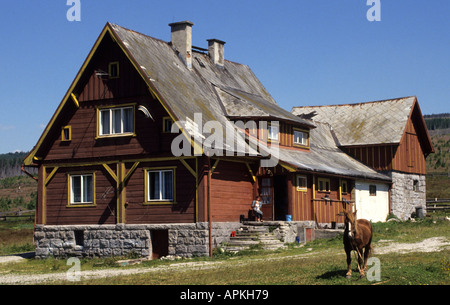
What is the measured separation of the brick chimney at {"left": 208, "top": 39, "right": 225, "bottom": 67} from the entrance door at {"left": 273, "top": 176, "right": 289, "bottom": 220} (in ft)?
31.5

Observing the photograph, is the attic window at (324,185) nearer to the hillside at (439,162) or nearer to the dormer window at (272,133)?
the dormer window at (272,133)

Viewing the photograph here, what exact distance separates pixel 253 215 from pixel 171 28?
39.1ft

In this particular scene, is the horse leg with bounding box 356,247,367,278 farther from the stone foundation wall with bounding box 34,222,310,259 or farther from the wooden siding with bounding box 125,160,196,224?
the wooden siding with bounding box 125,160,196,224

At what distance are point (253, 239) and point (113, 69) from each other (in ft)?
34.3

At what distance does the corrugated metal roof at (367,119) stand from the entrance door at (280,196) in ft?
39.7

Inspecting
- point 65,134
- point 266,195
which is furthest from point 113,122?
point 266,195

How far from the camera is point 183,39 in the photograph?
38.2 meters

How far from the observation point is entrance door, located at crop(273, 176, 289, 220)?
117 feet

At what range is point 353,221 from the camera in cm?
1820

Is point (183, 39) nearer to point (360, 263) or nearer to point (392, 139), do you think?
point (392, 139)

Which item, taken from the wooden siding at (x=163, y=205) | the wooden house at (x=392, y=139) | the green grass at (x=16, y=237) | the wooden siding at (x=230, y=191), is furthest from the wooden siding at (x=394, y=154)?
the green grass at (x=16, y=237)

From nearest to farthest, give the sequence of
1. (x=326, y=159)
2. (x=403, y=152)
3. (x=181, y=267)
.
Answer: (x=181, y=267), (x=326, y=159), (x=403, y=152)

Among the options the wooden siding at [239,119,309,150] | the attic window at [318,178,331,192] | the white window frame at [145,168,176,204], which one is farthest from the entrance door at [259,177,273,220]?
the white window frame at [145,168,176,204]

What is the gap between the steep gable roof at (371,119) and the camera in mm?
46719
